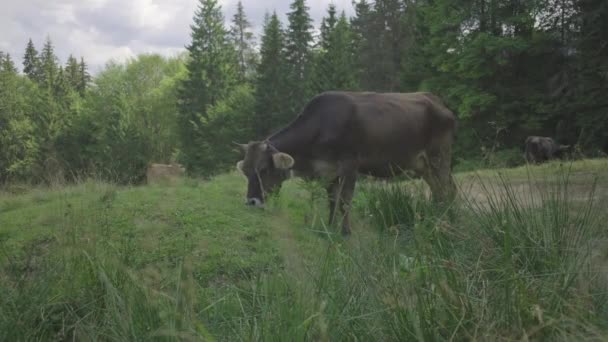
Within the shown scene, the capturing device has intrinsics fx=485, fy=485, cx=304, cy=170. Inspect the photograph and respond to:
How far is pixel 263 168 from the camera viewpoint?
272 inches

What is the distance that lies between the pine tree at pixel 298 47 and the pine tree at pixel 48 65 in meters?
28.7

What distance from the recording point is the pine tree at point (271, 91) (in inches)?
1529

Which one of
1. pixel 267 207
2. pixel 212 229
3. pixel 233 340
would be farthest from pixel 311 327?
pixel 267 207

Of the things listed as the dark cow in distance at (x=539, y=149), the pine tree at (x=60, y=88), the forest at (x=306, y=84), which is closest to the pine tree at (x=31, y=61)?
the forest at (x=306, y=84)

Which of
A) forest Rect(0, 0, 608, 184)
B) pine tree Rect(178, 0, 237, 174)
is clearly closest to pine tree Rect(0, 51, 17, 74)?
forest Rect(0, 0, 608, 184)

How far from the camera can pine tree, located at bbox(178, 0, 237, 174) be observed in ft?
147

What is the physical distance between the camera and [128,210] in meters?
6.71

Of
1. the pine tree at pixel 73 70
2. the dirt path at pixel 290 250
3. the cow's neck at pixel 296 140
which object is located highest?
the pine tree at pixel 73 70

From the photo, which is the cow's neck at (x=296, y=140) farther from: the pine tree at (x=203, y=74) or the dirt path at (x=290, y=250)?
the pine tree at (x=203, y=74)

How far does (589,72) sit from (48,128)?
48.5 metres

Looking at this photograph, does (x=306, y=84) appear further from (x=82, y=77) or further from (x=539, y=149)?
(x=82, y=77)

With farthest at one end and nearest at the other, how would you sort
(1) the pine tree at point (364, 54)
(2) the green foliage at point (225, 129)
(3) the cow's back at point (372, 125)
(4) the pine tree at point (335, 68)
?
(2) the green foliage at point (225, 129), (1) the pine tree at point (364, 54), (4) the pine tree at point (335, 68), (3) the cow's back at point (372, 125)

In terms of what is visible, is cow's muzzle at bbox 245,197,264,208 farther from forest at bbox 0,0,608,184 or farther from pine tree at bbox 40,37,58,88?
pine tree at bbox 40,37,58,88

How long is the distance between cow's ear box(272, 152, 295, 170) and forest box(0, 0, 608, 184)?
8.66 ft
